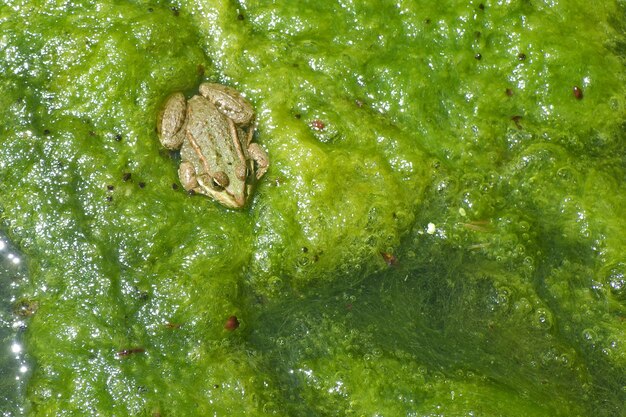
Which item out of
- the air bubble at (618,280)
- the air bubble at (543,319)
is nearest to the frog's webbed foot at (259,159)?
the air bubble at (543,319)

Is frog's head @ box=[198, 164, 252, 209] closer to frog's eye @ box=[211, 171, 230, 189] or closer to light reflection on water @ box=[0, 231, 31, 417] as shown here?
frog's eye @ box=[211, 171, 230, 189]

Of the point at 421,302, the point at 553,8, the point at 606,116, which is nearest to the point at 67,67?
the point at 421,302

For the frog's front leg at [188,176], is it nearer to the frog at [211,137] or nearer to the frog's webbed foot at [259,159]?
the frog at [211,137]

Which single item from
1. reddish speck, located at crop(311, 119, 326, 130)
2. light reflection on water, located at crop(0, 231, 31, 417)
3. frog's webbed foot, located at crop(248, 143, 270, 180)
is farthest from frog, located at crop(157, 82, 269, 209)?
light reflection on water, located at crop(0, 231, 31, 417)

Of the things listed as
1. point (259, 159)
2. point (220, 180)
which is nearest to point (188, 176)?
point (220, 180)

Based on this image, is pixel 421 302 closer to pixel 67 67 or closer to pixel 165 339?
pixel 165 339

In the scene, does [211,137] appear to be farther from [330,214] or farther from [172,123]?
[330,214]

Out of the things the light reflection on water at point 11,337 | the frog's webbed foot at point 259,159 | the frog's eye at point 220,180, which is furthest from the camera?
the frog's webbed foot at point 259,159
